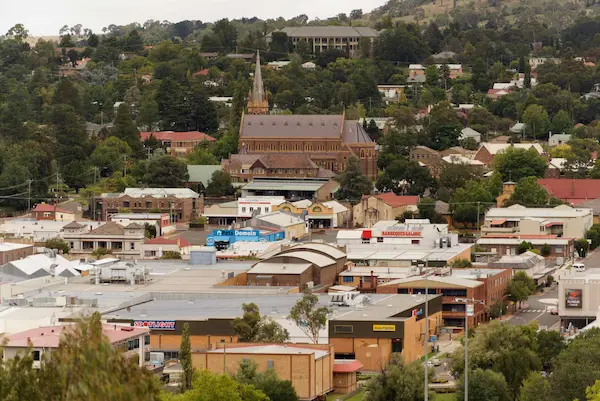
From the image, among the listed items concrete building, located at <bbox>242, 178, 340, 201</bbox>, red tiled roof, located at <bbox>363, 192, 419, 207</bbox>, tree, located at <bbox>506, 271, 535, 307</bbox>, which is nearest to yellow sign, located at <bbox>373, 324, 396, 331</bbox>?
tree, located at <bbox>506, 271, 535, 307</bbox>

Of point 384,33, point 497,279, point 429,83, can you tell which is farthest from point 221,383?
point 384,33

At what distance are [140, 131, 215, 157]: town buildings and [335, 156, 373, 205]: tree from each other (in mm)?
19042

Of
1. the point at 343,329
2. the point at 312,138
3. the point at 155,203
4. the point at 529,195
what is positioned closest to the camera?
the point at 343,329

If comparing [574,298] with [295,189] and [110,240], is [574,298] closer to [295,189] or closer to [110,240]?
[110,240]

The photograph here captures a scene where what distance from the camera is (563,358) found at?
45.0 metres

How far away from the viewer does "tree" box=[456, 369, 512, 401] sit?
44.3 meters

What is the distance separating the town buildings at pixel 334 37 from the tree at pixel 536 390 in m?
105

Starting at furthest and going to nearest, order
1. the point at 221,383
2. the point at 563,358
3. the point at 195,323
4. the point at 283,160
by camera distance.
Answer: the point at 283,160
the point at 195,323
the point at 563,358
the point at 221,383

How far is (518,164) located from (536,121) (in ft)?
72.4

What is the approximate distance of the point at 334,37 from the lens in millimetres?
151750

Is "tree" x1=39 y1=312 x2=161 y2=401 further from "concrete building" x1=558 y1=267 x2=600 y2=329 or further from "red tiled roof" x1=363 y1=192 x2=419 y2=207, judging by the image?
"red tiled roof" x1=363 y1=192 x2=419 y2=207

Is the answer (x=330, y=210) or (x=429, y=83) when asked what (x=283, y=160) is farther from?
(x=429, y=83)

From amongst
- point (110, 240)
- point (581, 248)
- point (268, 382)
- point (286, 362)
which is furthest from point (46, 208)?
point (268, 382)

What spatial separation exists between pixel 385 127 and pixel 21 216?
106 feet
